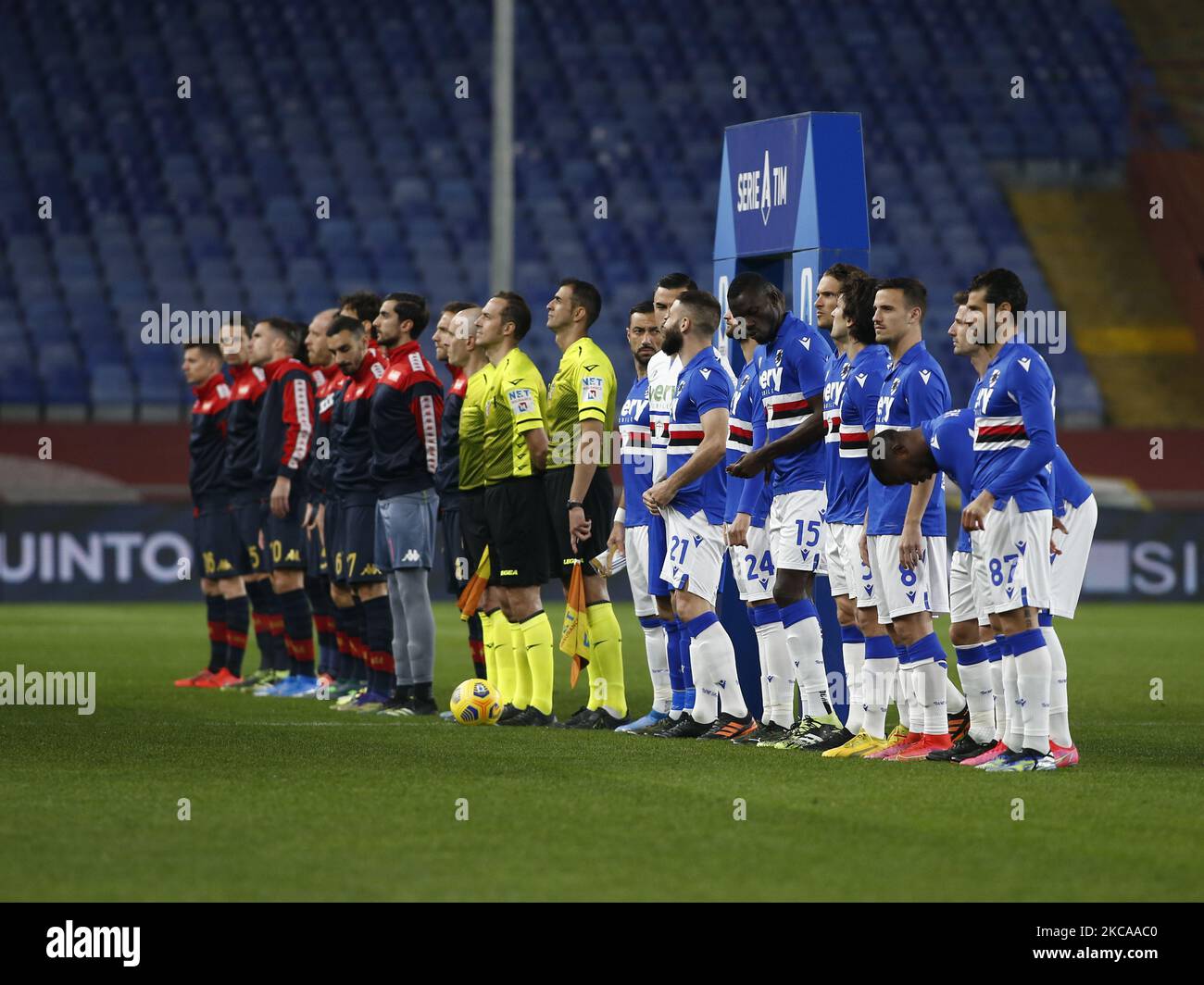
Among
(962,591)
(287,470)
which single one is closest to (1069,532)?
(962,591)

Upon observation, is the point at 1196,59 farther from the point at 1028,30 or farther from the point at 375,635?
the point at 375,635

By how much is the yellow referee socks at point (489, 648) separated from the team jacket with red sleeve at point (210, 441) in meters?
3.24

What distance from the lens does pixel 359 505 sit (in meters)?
11.4

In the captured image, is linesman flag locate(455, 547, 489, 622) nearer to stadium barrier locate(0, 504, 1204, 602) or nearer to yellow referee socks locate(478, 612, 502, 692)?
yellow referee socks locate(478, 612, 502, 692)

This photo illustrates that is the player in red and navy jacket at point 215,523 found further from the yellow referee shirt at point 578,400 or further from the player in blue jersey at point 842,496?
the player in blue jersey at point 842,496

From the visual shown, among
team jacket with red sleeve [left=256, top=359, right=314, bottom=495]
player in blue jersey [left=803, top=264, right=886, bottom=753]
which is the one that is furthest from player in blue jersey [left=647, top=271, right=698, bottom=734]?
team jacket with red sleeve [left=256, top=359, right=314, bottom=495]

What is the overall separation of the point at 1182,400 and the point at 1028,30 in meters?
7.64

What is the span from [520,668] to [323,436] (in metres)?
2.44

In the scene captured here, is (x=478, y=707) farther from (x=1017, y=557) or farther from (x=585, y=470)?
(x=1017, y=557)

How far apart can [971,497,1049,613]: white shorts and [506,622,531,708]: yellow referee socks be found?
290 centimetres

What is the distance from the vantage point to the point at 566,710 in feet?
37.3

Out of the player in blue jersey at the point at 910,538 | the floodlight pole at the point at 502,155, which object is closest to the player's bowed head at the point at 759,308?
the player in blue jersey at the point at 910,538
